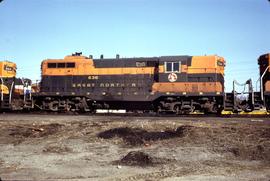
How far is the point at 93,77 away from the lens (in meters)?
22.7

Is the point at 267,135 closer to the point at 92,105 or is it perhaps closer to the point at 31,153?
the point at 31,153

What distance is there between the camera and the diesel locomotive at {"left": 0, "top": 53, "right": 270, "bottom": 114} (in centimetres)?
2055

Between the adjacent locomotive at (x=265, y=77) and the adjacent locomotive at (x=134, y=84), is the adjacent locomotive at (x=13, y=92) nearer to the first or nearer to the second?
the adjacent locomotive at (x=134, y=84)

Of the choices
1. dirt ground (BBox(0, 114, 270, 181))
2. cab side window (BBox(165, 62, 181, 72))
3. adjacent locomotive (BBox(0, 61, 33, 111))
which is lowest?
dirt ground (BBox(0, 114, 270, 181))

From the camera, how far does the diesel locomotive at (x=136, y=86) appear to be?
20.5 meters

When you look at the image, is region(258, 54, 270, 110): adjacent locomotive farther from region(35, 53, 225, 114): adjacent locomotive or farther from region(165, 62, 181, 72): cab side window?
region(165, 62, 181, 72): cab side window

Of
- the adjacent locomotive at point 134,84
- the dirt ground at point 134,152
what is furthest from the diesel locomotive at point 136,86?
the dirt ground at point 134,152

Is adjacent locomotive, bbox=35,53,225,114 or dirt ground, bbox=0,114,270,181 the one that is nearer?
dirt ground, bbox=0,114,270,181

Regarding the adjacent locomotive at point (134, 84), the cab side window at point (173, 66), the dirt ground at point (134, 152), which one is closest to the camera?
the dirt ground at point (134, 152)

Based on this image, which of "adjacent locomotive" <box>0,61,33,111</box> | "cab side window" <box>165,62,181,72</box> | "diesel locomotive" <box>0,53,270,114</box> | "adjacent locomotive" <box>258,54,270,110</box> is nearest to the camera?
"adjacent locomotive" <box>258,54,270,110</box>

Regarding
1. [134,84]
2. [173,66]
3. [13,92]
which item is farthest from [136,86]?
[13,92]

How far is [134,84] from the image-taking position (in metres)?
22.1

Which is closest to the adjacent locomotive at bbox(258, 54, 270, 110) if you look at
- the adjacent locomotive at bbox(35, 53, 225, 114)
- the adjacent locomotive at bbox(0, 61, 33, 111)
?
the adjacent locomotive at bbox(35, 53, 225, 114)

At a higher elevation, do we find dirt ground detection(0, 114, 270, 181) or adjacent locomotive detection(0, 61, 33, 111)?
adjacent locomotive detection(0, 61, 33, 111)
